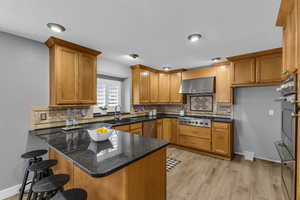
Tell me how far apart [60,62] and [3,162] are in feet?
5.54

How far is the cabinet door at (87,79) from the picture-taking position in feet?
8.24

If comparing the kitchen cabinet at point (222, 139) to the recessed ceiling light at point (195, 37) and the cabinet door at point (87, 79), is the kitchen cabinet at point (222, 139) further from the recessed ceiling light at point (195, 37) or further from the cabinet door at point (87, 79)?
the cabinet door at point (87, 79)

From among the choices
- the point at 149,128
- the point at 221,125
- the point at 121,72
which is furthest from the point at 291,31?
the point at 121,72

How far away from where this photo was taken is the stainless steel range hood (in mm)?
3590

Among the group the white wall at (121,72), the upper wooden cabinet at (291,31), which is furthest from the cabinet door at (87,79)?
the upper wooden cabinet at (291,31)

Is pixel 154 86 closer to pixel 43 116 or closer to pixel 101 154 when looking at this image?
pixel 43 116

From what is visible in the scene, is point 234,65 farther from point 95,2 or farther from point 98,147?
point 98,147

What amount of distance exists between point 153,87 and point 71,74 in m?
2.49

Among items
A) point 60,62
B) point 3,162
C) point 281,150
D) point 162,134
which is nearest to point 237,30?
point 281,150

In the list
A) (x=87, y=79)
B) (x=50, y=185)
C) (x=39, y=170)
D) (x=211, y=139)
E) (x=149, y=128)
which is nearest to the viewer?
(x=50, y=185)

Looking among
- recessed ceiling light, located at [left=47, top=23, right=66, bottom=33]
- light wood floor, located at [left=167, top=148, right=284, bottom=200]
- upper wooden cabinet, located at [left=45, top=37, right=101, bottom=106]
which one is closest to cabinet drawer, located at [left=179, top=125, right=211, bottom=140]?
light wood floor, located at [left=167, top=148, right=284, bottom=200]

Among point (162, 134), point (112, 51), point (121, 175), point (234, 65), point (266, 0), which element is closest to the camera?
point (121, 175)

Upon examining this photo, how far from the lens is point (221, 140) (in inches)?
126

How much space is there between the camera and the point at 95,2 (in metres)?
1.38
